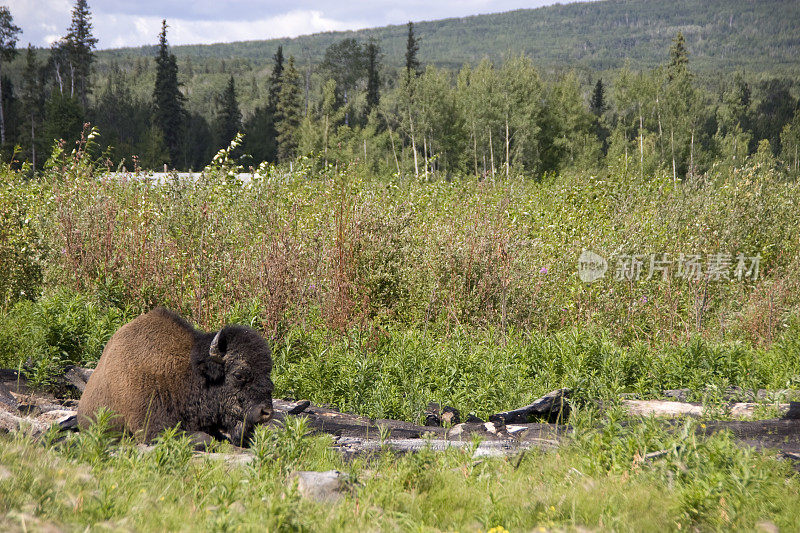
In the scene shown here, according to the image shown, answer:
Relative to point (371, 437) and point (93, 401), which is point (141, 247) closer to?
point (93, 401)

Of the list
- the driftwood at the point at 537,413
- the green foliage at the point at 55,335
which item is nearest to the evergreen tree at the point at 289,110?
the green foliage at the point at 55,335

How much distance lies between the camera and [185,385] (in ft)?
15.7

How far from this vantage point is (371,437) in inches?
210

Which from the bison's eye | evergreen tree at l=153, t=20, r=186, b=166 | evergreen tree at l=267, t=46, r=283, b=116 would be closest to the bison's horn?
Answer: the bison's eye

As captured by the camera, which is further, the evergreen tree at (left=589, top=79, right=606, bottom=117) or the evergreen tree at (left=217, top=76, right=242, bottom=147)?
the evergreen tree at (left=589, top=79, right=606, bottom=117)

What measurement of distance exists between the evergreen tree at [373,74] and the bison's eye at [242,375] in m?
78.0

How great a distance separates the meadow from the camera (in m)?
3.16

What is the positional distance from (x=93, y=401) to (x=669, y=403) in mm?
5257

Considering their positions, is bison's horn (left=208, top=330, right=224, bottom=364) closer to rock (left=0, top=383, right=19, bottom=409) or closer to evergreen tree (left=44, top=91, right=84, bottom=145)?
rock (left=0, top=383, right=19, bottom=409)

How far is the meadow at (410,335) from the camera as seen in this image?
3162mm

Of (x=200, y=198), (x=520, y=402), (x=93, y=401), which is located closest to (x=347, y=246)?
(x=200, y=198)

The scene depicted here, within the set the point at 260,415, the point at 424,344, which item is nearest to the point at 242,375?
the point at 260,415

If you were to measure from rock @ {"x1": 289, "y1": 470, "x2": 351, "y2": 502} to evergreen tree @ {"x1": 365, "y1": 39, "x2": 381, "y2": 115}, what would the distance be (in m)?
79.3

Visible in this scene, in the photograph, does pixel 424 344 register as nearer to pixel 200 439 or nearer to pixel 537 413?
pixel 537 413
